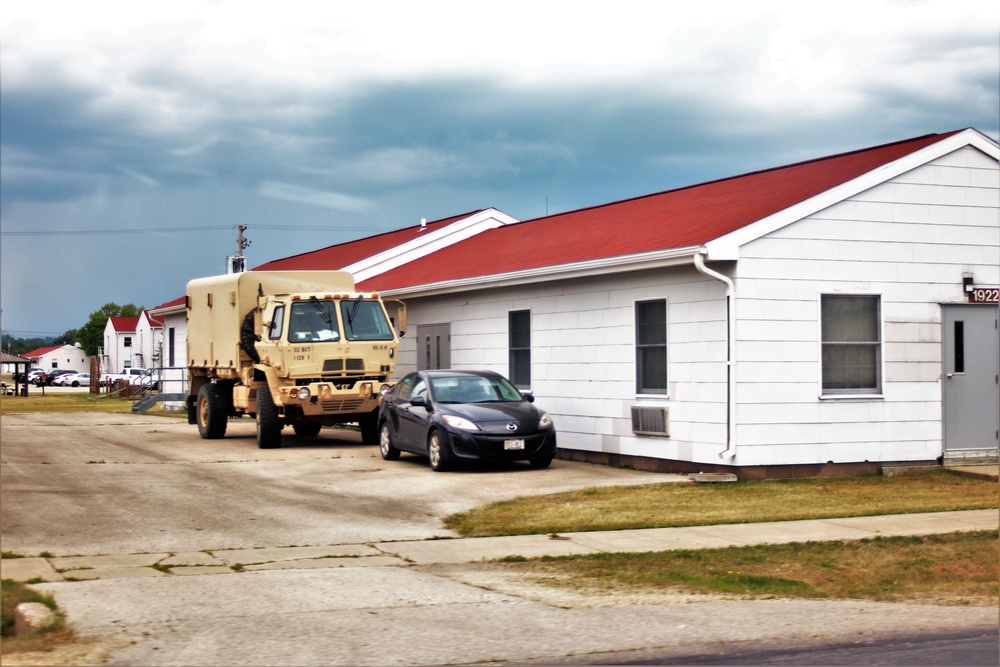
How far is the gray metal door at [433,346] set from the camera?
24.2 meters

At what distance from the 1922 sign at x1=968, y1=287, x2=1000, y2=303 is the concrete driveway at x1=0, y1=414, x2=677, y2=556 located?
5.78 m

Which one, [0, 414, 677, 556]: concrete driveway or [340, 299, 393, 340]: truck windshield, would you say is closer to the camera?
[0, 414, 677, 556]: concrete driveway

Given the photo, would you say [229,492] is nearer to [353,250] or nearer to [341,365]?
[341,365]

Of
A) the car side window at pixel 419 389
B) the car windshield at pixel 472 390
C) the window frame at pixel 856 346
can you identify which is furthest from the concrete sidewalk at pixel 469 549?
the car side window at pixel 419 389

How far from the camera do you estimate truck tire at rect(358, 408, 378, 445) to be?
22.1 metres

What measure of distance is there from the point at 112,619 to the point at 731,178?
17.2 metres

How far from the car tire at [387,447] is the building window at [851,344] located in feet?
23.3

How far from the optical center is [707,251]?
15930 mm

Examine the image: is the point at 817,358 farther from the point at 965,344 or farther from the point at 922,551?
the point at 922,551

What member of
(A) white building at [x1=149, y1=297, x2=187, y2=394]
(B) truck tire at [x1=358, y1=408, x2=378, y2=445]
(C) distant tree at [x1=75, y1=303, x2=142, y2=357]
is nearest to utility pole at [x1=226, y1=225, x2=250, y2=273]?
(A) white building at [x1=149, y1=297, x2=187, y2=394]

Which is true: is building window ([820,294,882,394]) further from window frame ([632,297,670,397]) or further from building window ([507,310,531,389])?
building window ([507,310,531,389])

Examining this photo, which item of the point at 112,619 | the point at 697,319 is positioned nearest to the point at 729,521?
the point at 697,319

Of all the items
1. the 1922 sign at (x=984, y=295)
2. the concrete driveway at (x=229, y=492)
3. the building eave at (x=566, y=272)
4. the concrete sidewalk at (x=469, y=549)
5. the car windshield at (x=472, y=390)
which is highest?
the building eave at (x=566, y=272)

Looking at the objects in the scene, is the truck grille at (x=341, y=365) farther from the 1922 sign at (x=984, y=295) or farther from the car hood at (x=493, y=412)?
the 1922 sign at (x=984, y=295)
